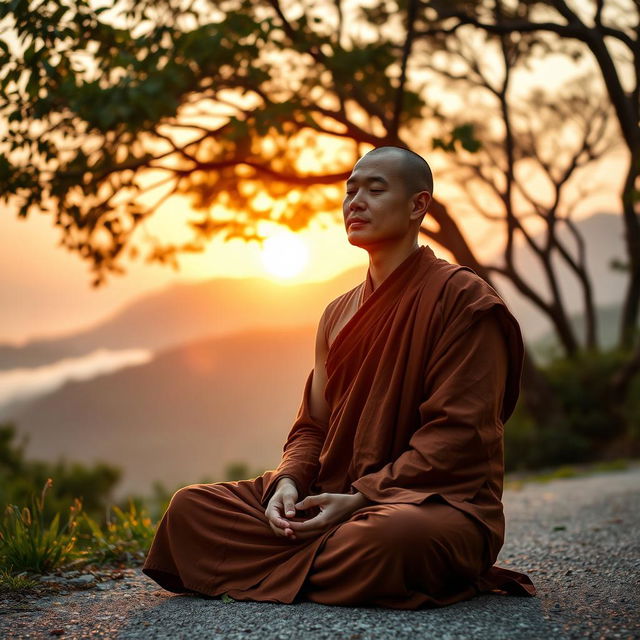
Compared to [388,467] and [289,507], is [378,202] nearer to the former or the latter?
[388,467]

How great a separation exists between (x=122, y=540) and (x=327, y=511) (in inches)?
90.8

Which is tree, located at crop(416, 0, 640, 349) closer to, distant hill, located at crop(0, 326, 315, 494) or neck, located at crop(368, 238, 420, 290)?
neck, located at crop(368, 238, 420, 290)

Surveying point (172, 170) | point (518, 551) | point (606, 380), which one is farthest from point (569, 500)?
point (606, 380)

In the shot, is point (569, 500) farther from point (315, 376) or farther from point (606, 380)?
point (606, 380)

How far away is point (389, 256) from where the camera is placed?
396 centimetres

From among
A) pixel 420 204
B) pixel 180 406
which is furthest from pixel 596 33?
pixel 180 406

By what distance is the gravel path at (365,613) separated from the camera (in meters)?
3.06

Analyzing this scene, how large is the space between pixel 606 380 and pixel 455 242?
Result: 5026 millimetres

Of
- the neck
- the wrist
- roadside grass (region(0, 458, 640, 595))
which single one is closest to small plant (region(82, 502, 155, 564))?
roadside grass (region(0, 458, 640, 595))

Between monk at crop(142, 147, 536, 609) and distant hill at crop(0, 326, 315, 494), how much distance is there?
6156 cm

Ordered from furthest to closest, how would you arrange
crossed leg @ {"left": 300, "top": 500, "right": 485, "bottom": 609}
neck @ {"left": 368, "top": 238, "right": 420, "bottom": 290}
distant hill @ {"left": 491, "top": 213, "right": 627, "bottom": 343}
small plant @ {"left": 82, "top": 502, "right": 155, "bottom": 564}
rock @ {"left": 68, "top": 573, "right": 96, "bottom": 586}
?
distant hill @ {"left": 491, "top": 213, "right": 627, "bottom": 343} < small plant @ {"left": 82, "top": 502, "right": 155, "bottom": 564} < rock @ {"left": 68, "top": 573, "right": 96, "bottom": 586} < neck @ {"left": 368, "top": 238, "right": 420, "bottom": 290} < crossed leg @ {"left": 300, "top": 500, "right": 485, "bottom": 609}

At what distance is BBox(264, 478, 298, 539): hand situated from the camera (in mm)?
3539

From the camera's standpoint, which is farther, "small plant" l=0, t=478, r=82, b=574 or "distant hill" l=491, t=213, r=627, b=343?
"distant hill" l=491, t=213, r=627, b=343

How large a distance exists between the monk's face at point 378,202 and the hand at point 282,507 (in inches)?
46.7
